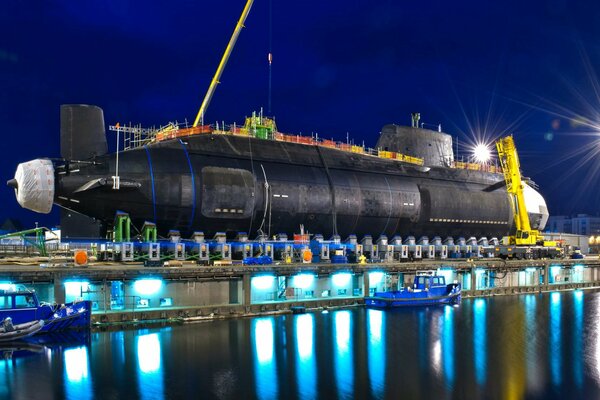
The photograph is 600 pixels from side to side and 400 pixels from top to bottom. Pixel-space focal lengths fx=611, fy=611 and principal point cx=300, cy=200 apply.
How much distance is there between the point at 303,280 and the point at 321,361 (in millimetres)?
13372

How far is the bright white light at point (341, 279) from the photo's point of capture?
139 feet

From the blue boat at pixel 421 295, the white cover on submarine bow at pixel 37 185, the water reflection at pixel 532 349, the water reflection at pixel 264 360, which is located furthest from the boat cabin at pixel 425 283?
the white cover on submarine bow at pixel 37 185

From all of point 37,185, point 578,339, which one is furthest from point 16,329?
point 578,339

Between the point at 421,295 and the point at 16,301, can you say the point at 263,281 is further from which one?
the point at 16,301

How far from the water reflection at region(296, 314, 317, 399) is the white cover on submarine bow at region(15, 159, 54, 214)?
17.9 m

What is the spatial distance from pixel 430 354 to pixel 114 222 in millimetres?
22824

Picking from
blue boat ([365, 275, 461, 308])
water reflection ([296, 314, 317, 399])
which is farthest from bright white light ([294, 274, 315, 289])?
blue boat ([365, 275, 461, 308])

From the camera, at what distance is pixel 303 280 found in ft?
133

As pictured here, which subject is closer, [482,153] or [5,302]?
[5,302]

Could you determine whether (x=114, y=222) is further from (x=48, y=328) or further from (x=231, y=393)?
(x=231, y=393)

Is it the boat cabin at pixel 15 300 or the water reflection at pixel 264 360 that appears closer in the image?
the water reflection at pixel 264 360

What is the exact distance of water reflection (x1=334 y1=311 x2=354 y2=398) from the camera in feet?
76.8

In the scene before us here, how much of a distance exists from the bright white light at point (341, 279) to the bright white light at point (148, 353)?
15244 millimetres

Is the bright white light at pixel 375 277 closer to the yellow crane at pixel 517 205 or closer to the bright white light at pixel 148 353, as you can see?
the bright white light at pixel 148 353
